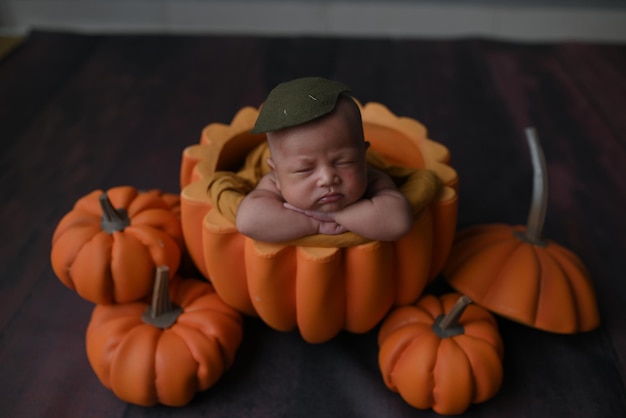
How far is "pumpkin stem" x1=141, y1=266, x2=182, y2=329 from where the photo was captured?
1.09 m

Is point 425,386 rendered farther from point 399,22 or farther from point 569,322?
point 399,22

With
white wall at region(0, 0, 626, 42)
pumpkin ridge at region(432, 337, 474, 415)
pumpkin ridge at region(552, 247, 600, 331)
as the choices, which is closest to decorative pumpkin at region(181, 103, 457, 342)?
pumpkin ridge at region(432, 337, 474, 415)

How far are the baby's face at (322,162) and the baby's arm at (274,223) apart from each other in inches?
0.8

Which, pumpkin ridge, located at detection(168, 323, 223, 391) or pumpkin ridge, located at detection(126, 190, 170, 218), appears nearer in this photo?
pumpkin ridge, located at detection(168, 323, 223, 391)

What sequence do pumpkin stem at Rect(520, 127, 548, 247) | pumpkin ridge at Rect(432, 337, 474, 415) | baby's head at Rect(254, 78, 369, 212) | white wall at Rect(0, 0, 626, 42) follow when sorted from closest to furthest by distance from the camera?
baby's head at Rect(254, 78, 369, 212) → pumpkin ridge at Rect(432, 337, 474, 415) → pumpkin stem at Rect(520, 127, 548, 247) → white wall at Rect(0, 0, 626, 42)

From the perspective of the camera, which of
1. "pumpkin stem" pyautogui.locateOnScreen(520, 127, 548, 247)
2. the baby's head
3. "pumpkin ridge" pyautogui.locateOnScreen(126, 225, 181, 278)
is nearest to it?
the baby's head

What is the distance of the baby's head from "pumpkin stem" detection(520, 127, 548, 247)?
0.42 meters

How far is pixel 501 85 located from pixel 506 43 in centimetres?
31

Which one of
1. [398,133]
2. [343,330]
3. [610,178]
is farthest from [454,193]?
[610,178]

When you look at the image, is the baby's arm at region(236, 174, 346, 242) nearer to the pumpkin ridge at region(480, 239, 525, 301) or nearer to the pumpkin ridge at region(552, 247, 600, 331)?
the pumpkin ridge at region(480, 239, 525, 301)

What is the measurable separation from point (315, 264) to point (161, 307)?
29 cm

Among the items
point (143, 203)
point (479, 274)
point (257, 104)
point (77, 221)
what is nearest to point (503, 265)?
point (479, 274)

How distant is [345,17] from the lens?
9.27 ft

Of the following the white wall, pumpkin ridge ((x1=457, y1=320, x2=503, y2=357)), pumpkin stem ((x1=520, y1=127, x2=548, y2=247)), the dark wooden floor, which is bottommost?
the white wall
